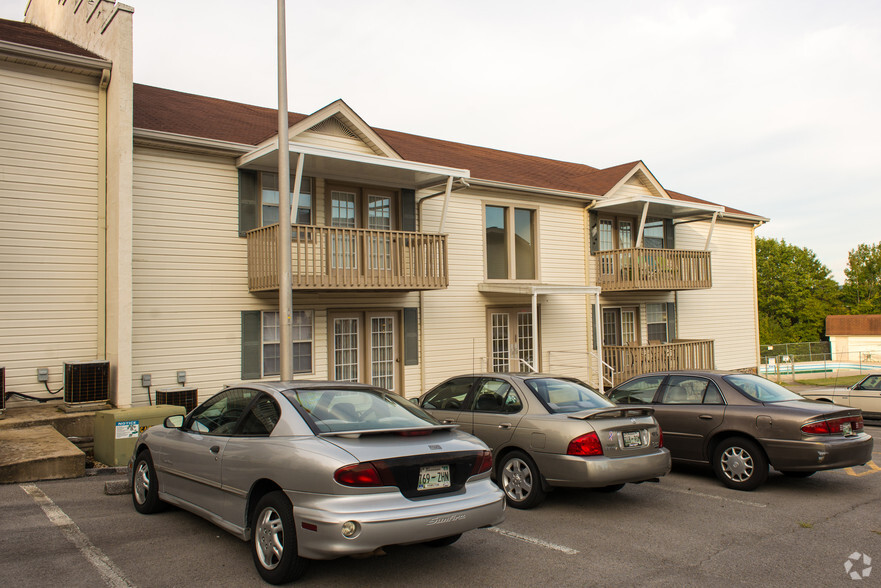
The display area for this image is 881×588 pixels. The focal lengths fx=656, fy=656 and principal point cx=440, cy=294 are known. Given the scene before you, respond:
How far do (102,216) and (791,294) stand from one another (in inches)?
3263

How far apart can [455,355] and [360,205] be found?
174 inches

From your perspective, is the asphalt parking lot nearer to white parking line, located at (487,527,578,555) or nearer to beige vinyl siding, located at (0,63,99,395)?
white parking line, located at (487,527,578,555)

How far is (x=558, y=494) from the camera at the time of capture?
314 inches

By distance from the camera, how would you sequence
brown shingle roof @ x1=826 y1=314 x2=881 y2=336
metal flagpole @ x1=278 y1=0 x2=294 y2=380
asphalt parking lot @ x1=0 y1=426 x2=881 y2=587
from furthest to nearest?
brown shingle roof @ x1=826 y1=314 x2=881 y2=336, metal flagpole @ x1=278 y1=0 x2=294 y2=380, asphalt parking lot @ x1=0 y1=426 x2=881 y2=587

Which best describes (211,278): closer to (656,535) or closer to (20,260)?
(20,260)

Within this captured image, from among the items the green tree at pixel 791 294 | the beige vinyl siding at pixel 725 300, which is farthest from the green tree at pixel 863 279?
the beige vinyl siding at pixel 725 300

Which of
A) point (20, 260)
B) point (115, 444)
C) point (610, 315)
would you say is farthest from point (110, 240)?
point (610, 315)

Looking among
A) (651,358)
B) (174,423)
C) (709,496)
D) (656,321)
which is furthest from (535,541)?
(656,321)

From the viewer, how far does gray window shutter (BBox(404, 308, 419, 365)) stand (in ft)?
49.7

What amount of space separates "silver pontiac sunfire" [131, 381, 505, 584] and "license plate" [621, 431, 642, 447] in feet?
7.76

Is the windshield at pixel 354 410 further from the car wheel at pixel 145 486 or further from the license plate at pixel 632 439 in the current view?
the license plate at pixel 632 439

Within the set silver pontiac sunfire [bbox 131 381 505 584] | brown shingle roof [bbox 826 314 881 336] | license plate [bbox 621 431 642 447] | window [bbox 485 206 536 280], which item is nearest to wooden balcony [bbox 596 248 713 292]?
window [bbox 485 206 536 280]

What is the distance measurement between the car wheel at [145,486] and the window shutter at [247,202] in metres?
6.94

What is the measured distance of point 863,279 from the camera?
84.2 meters
